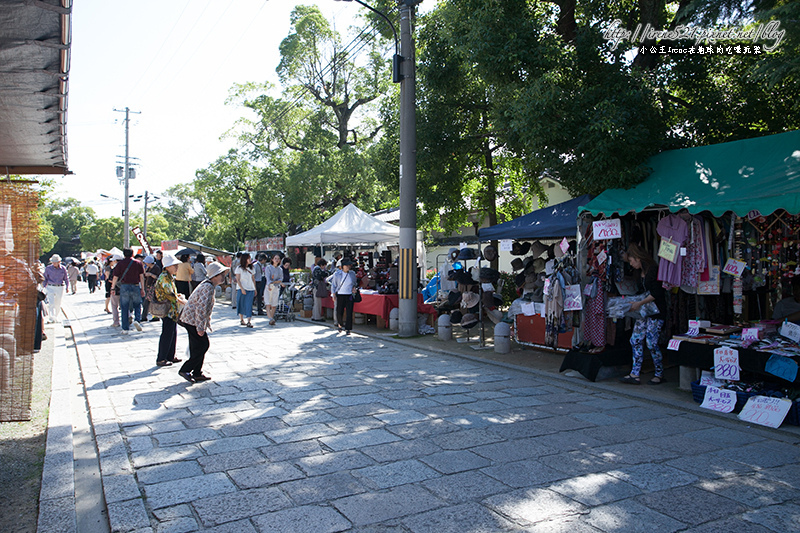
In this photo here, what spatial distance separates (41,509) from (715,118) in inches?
418

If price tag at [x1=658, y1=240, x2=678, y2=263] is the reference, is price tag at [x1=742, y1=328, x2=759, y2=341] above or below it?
below

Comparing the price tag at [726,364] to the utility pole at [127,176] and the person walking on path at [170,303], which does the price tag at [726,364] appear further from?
the utility pole at [127,176]

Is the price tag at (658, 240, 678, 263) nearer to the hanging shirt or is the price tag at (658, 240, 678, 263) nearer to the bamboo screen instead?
the hanging shirt

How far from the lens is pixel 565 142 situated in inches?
329

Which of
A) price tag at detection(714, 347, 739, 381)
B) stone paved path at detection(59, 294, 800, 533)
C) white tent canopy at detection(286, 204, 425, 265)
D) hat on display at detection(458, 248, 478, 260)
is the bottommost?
stone paved path at detection(59, 294, 800, 533)

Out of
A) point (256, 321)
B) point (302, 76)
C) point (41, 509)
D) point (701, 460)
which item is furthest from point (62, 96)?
point (302, 76)

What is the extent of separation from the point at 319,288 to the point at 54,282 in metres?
6.64

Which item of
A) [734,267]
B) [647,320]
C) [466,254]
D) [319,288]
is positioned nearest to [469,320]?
[466,254]

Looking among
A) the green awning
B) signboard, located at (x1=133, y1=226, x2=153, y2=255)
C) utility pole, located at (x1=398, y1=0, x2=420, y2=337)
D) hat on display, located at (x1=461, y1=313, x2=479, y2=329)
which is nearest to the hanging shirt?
the green awning

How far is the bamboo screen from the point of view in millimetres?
4707

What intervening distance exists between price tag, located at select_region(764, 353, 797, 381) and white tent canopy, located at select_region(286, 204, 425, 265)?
33.5ft

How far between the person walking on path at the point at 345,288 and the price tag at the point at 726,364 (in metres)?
Result: 7.38

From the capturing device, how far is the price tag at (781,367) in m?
5.48

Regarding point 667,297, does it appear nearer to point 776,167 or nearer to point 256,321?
point 776,167
